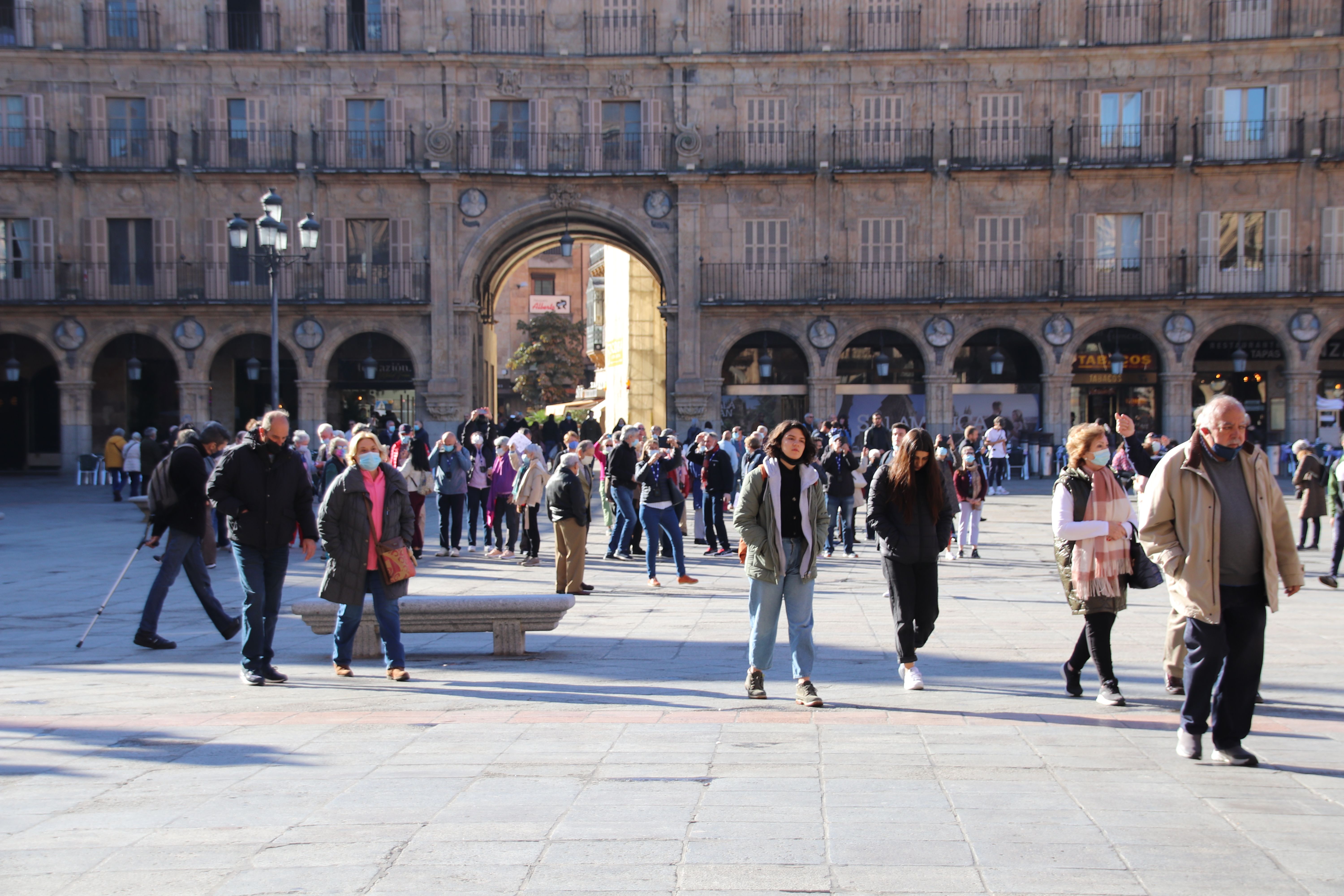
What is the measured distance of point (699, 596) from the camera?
42.3ft

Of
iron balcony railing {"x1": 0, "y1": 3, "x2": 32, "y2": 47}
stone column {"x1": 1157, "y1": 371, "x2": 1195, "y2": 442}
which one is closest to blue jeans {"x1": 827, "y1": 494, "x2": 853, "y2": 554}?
stone column {"x1": 1157, "y1": 371, "x2": 1195, "y2": 442}

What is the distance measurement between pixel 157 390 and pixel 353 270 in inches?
304

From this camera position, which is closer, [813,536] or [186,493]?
[813,536]

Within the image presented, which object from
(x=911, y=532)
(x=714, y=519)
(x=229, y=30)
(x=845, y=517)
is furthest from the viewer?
(x=229, y=30)

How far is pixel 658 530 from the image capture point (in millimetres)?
13953

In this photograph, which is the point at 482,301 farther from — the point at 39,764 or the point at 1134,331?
the point at 39,764

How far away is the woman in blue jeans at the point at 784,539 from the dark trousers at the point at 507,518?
932 centimetres

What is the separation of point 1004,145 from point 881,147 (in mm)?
3262

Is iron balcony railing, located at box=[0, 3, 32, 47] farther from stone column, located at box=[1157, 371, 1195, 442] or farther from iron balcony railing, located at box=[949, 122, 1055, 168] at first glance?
stone column, located at box=[1157, 371, 1195, 442]

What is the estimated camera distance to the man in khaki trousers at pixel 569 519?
12.4 m

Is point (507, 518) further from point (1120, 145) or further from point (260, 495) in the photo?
point (1120, 145)

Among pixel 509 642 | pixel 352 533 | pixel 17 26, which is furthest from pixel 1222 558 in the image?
pixel 17 26

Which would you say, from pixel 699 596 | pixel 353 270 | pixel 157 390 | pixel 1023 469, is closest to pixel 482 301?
pixel 353 270

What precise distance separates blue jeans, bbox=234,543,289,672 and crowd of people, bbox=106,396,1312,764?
15 mm
